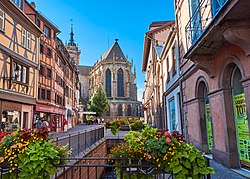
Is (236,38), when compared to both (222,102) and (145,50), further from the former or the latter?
(145,50)

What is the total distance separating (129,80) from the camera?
71.8 metres

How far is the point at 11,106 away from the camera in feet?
50.7

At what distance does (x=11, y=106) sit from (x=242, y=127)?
15.1 metres

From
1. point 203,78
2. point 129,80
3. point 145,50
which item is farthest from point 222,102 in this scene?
point 129,80

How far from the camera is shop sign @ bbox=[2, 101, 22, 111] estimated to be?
1440 centimetres

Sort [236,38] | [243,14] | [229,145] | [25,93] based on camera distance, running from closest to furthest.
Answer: [243,14]
[236,38]
[229,145]
[25,93]

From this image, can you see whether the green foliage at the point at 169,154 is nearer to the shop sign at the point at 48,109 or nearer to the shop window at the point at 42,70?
the shop sign at the point at 48,109

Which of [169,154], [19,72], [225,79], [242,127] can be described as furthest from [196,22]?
[19,72]

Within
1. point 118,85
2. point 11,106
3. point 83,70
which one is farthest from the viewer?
point 83,70

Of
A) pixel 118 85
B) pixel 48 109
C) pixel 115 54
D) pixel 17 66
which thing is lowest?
pixel 48 109

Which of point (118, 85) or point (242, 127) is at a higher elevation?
point (118, 85)

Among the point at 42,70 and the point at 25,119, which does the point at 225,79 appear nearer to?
the point at 25,119

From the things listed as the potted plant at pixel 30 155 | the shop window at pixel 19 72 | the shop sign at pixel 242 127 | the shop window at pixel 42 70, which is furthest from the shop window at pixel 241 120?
the shop window at pixel 42 70

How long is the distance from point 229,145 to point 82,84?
85081 millimetres
